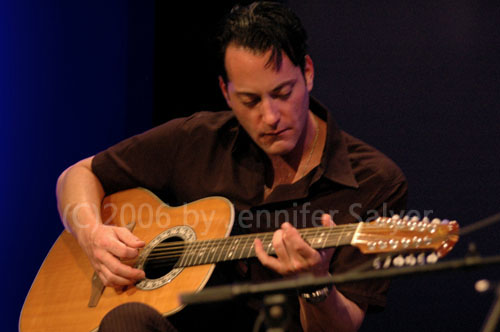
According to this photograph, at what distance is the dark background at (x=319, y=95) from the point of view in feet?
8.03

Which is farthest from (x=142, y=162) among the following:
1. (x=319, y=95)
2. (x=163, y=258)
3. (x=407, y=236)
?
(x=407, y=236)

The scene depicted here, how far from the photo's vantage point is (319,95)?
280 cm

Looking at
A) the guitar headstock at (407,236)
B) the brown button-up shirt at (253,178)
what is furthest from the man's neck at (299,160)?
the guitar headstock at (407,236)

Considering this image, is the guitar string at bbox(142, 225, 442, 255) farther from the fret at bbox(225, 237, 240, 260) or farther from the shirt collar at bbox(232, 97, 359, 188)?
the shirt collar at bbox(232, 97, 359, 188)

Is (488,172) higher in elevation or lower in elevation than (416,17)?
lower

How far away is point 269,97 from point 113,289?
0.82m

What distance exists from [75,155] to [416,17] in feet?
5.77

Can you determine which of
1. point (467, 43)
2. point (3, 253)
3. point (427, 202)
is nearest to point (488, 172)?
point (427, 202)

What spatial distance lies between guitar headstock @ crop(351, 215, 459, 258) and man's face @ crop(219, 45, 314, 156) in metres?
0.50

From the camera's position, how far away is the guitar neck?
161cm

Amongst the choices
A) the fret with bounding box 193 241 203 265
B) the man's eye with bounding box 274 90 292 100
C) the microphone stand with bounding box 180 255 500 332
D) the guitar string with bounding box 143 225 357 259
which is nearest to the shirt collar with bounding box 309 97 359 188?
the man's eye with bounding box 274 90 292 100

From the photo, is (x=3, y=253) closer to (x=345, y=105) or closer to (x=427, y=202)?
(x=345, y=105)

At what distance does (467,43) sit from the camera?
2.46 meters

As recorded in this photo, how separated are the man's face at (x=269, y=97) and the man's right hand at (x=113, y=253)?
556mm
